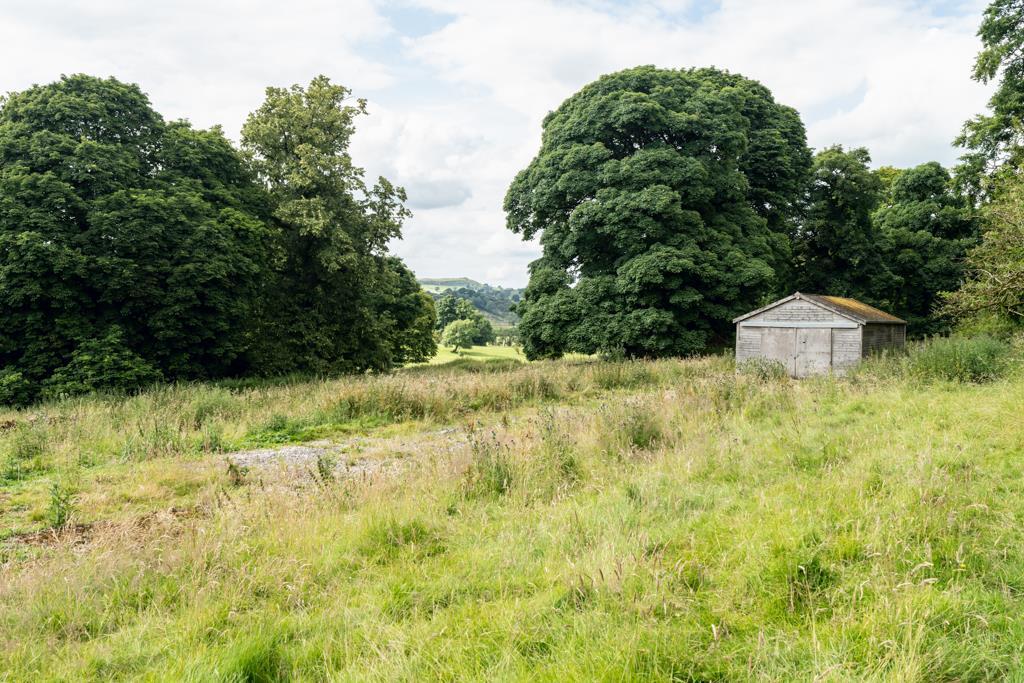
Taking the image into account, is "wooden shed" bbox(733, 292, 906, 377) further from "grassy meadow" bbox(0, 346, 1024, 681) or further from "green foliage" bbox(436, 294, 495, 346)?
"green foliage" bbox(436, 294, 495, 346)

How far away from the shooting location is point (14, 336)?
685 inches

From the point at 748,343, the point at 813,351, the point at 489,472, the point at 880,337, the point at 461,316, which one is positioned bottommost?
the point at 489,472

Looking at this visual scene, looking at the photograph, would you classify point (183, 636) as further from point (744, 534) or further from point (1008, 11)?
point (1008, 11)

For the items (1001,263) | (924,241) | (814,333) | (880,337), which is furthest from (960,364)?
(924,241)

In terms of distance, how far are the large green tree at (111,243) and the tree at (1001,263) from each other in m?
23.2

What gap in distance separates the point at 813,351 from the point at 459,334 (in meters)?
70.2

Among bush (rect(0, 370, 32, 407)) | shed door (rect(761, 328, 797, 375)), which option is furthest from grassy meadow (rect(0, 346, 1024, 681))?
shed door (rect(761, 328, 797, 375))

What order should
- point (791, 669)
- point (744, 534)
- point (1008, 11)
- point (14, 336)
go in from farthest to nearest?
point (1008, 11) → point (14, 336) → point (744, 534) → point (791, 669)

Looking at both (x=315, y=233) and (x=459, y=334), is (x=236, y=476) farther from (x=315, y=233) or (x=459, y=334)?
(x=459, y=334)

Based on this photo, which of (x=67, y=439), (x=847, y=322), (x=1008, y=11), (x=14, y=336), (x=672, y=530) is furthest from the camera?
(x=1008, y=11)

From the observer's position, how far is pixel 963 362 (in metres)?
12.0

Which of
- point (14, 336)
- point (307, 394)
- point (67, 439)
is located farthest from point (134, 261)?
point (67, 439)

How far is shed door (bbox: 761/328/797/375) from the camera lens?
21125 mm

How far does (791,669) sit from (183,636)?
133 inches
